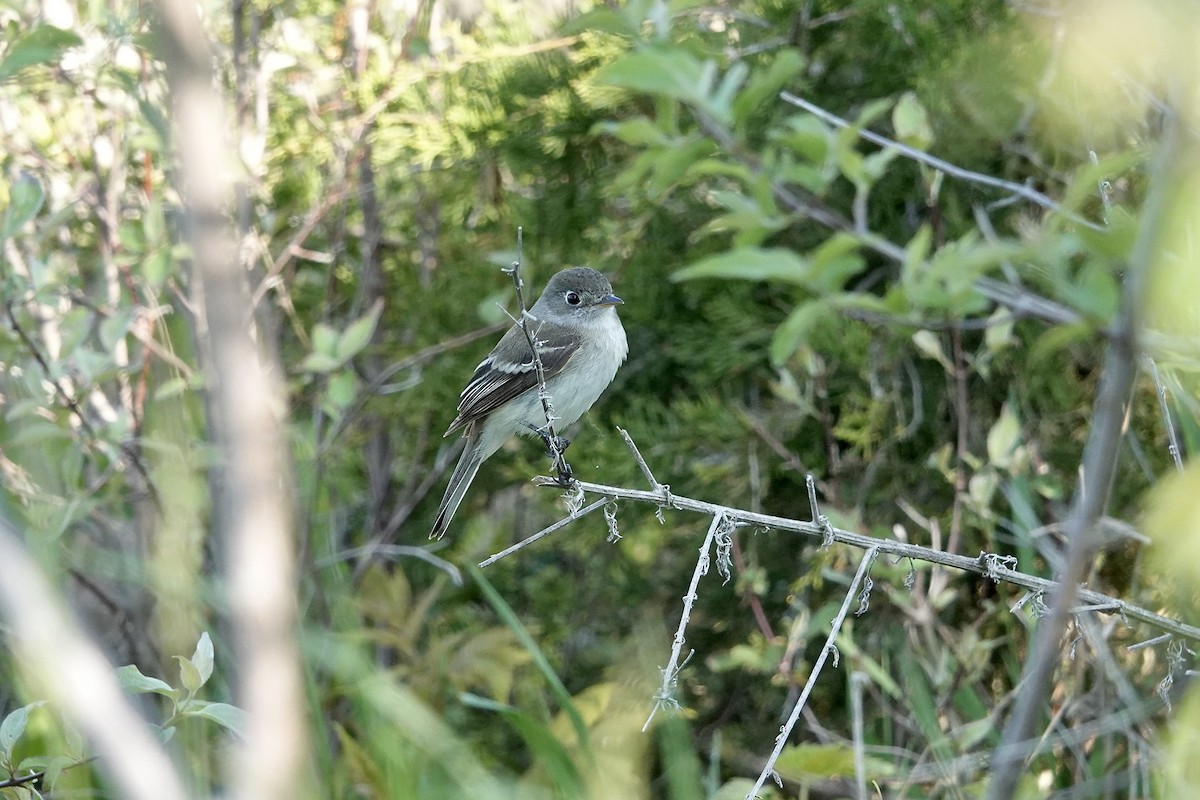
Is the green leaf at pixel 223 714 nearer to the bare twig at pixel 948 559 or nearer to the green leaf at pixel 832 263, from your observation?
the bare twig at pixel 948 559

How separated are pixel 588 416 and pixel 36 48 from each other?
2.05 m

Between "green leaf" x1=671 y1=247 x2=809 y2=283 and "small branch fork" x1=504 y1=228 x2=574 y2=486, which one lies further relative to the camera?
"small branch fork" x1=504 y1=228 x2=574 y2=486

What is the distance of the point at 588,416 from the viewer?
4293mm

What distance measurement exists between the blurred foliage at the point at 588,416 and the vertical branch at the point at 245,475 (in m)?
1.82

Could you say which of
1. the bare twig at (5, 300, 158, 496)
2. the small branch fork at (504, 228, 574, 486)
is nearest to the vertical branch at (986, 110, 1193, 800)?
the small branch fork at (504, 228, 574, 486)

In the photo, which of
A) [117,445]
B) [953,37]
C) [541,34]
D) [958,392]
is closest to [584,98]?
[541,34]

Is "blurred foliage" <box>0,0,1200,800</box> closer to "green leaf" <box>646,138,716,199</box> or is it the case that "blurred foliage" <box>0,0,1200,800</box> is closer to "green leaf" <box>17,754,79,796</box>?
"green leaf" <box>17,754,79,796</box>

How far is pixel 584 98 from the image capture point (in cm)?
429

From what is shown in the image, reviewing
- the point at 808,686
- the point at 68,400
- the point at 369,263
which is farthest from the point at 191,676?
the point at 369,263

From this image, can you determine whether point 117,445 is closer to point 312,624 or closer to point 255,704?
point 312,624

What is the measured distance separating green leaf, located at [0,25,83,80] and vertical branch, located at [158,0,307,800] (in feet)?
8.30

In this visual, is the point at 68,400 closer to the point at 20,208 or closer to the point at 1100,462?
the point at 20,208

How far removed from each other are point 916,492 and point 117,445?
267 centimetres

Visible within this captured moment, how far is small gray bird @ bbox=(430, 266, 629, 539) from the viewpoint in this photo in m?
3.95
